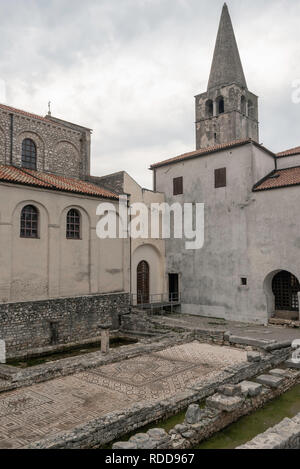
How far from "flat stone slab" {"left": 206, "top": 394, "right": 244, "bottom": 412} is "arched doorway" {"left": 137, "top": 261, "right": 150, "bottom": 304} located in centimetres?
1432

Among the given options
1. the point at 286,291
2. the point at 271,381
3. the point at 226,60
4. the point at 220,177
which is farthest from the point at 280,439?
the point at 226,60

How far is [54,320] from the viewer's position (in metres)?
17.3

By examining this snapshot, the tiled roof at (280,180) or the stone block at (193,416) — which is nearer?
the stone block at (193,416)

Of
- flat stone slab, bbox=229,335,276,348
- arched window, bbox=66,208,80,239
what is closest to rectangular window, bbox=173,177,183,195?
arched window, bbox=66,208,80,239

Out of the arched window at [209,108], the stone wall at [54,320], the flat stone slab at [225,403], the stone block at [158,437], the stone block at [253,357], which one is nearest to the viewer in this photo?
the stone block at [158,437]

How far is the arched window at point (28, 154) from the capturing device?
22.0m

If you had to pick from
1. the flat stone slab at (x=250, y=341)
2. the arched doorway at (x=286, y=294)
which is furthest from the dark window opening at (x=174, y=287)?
the flat stone slab at (x=250, y=341)

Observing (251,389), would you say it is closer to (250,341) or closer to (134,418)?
(134,418)

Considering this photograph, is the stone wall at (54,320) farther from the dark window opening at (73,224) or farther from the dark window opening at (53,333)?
A: the dark window opening at (73,224)

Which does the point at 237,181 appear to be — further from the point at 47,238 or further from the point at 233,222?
the point at 47,238

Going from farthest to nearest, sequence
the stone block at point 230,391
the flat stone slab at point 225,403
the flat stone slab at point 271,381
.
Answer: the flat stone slab at point 271,381 < the stone block at point 230,391 < the flat stone slab at point 225,403

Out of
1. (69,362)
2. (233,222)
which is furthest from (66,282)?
(233,222)

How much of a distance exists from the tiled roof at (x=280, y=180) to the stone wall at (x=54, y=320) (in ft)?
35.0

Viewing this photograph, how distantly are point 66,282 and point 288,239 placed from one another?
12.3 m
